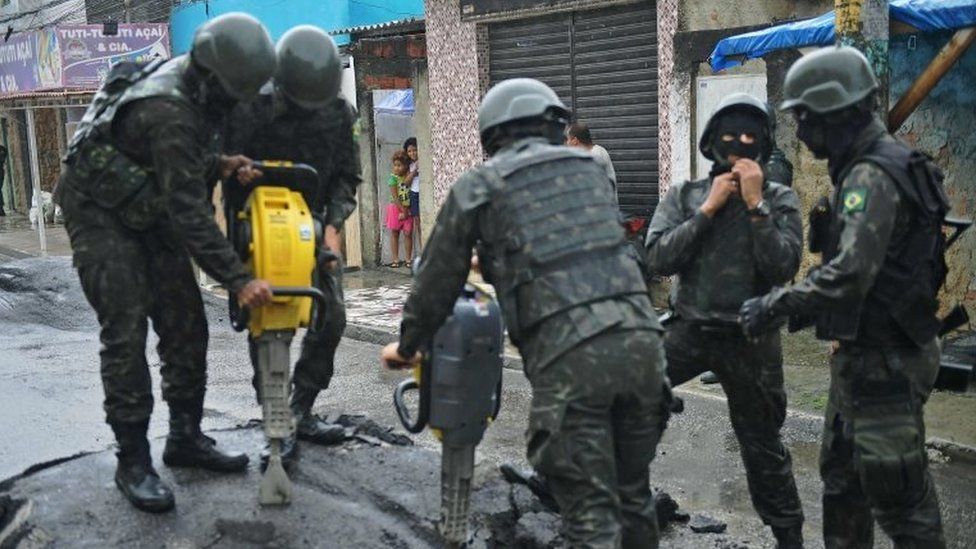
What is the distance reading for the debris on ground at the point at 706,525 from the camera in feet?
16.0

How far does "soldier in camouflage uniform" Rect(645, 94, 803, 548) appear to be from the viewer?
423 centimetres

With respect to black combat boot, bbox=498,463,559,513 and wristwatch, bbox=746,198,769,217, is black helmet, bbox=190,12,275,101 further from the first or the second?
black combat boot, bbox=498,463,559,513

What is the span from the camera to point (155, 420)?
6695mm

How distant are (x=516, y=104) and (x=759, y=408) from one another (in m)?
1.59

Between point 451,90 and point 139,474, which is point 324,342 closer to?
point 139,474

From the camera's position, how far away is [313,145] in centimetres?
473

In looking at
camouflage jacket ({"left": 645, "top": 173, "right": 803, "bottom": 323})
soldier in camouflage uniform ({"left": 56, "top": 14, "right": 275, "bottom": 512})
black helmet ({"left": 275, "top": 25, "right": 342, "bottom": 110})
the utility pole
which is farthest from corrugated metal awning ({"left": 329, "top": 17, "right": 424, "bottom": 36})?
camouflage jacket ({"left": 645, "top": 173, "right": 803, "bottom": 323})

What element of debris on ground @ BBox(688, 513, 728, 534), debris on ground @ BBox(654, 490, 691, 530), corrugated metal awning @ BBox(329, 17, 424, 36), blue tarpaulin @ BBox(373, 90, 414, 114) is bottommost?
debris on ground @ BBox(688, 513, 728, 534)

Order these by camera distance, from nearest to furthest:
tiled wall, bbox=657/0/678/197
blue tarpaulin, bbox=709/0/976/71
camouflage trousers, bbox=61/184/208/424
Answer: camouflage trousers, bbox=61/184/208/424
blue tarpaulin, bbox=709/0/976/71
tiled wall, bbox=657/0/678/197

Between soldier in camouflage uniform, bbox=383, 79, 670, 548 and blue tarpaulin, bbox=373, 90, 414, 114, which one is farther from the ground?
blue tarpaulin, bbox=373, 90, 414, 114

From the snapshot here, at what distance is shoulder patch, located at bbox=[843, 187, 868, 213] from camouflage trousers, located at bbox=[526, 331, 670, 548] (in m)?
0.76

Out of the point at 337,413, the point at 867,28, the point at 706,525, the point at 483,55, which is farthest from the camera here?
the point at 483,55

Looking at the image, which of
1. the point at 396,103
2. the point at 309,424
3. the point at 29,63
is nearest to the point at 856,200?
the point at 309,424

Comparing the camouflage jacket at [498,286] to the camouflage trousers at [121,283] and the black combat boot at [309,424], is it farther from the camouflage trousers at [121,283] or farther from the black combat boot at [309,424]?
the black combat boot at [309,424]
